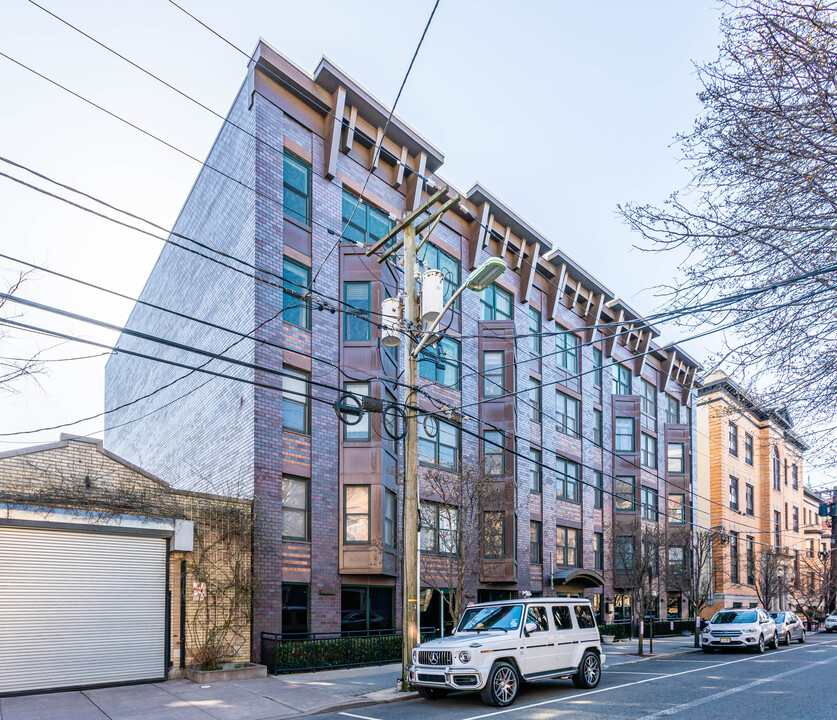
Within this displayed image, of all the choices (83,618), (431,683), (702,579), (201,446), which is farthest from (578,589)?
(83,618)

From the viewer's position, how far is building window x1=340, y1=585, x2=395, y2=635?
20.4m

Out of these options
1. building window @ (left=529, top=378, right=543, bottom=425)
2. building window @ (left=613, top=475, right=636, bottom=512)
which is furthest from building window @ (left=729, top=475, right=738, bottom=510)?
building window @ (left=529, top=378, right=543, bottom=425)

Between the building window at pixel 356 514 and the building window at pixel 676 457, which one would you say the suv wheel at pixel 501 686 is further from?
the building window at pixel 676 457

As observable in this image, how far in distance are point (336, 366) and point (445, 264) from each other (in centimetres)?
1122

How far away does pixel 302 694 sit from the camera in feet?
46.4

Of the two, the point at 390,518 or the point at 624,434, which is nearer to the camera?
the point at 390,518

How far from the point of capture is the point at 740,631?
1004 inches

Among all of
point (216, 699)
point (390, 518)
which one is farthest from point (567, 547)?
point (216, 699)

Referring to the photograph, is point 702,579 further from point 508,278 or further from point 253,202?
point 253,202

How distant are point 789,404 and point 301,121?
55.0 ft

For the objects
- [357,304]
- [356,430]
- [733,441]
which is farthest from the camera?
[733,441]

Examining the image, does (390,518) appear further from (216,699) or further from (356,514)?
(216,699)

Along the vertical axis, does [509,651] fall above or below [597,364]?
below

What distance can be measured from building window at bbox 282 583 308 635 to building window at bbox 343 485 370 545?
195cm
